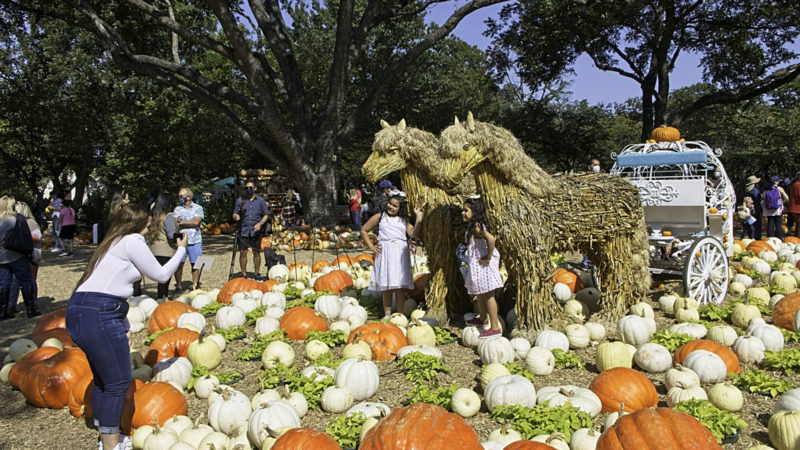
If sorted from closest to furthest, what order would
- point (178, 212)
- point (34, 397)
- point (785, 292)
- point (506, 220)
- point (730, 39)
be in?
point (34, 397) < point (506, 220) < point (785, 292) < point (178, 212) < point (730, 39)

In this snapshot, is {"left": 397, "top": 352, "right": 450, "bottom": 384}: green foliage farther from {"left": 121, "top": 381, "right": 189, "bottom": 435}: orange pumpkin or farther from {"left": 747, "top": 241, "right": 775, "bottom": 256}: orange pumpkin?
{"left": 747, "top": 241, "right": 775, "bottom": 256}: orange pumpkin

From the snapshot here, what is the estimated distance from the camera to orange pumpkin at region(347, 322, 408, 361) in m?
5.67

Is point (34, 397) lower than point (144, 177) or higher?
lower

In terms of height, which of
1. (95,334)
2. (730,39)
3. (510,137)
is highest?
(730,39)

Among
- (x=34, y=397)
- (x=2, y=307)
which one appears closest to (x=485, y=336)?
(x=34, y=397)

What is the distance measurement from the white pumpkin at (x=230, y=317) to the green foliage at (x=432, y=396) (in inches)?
125

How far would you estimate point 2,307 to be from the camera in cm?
826

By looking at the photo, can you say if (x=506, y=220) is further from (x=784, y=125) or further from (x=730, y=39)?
(x=784, y=125)

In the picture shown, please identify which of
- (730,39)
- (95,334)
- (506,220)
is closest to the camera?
(95,334)

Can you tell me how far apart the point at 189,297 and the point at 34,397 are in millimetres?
3428

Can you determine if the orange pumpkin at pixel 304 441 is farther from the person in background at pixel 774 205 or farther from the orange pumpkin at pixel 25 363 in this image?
the person in background at pixel 774 205

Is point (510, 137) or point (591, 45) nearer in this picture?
point (510, 137)

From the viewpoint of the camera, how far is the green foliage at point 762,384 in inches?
175

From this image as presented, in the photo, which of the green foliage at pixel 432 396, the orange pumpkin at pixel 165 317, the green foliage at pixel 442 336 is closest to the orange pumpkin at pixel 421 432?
the green foliage at pixel 432 396
